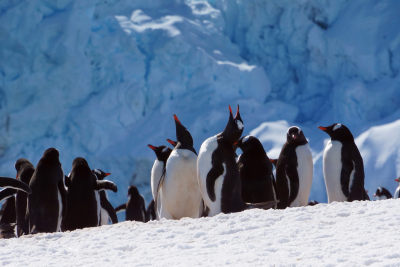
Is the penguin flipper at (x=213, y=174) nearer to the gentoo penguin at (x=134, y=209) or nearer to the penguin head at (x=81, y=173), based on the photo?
the penguin head at (x=81, y=173)

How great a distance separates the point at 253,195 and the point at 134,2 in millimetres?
12213

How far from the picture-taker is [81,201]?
524 centimetres

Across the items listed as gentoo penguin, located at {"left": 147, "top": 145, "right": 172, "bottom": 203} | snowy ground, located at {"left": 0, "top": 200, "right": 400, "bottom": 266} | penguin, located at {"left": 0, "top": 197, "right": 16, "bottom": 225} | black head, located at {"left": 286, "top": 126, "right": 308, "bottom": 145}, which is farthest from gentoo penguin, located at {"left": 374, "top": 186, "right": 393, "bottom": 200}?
snowy ground, located at {"left": 0, "top": 200, "right": 400, "bottom": 266}

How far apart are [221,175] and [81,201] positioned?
4.74 ft

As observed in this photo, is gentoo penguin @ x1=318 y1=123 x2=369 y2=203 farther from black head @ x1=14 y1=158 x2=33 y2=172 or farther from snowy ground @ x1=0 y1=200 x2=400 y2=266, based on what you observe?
black head @ x1=14 y1=158 x2=33 y2=172

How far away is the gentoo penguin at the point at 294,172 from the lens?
570 cm

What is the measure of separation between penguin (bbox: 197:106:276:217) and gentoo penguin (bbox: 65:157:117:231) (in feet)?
3.86

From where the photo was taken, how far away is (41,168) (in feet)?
16.5

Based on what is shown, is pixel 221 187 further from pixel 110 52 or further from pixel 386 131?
pixel 110 52

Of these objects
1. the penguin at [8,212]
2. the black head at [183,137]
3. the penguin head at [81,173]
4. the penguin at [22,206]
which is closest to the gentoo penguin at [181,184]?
the black head at [183,137]

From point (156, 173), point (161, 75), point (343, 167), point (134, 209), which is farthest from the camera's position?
point (161, 75)

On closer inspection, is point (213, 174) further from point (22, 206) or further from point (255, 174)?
point (22, 206)

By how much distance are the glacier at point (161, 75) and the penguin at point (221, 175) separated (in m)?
9.05

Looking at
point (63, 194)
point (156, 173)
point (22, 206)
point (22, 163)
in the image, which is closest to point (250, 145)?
point (63, 194)
